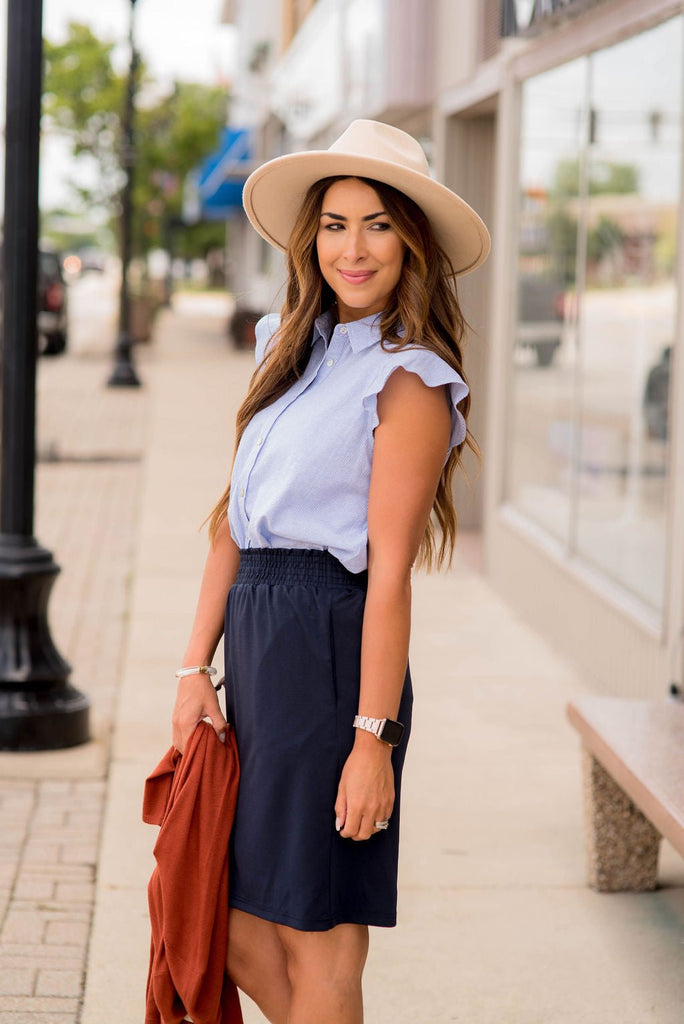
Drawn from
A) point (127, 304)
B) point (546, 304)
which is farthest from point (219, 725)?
point (127, 304)

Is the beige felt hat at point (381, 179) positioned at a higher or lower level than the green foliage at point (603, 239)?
lower

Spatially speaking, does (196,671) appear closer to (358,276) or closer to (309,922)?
(309,922)

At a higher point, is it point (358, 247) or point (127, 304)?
point (127, 304)

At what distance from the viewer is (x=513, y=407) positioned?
Answer: 8.09 m

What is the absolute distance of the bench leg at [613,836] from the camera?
4.09m

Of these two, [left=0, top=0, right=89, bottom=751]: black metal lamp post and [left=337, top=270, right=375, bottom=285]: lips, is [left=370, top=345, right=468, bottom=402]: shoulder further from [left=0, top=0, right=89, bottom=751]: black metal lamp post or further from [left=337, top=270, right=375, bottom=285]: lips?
[left=0, top=0, right=89, bottom=751]: black metal lamp post

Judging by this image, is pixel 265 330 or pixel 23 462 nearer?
pixel 265 330

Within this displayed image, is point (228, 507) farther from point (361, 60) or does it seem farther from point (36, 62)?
point (361, 60)

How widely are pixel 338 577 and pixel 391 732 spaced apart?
29 cm

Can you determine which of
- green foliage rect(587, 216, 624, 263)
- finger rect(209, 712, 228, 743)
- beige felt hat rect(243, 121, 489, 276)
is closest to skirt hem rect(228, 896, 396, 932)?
finger rect(209, 712, 228, 743)

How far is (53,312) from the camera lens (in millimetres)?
24109

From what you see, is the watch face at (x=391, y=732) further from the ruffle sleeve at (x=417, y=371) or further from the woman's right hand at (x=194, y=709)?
the ruffle sleeve at (x=417, y=371)

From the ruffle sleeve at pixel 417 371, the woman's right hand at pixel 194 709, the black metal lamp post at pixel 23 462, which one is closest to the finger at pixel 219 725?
the woman's right hand at pixel 194 709

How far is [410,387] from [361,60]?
9374 mm
